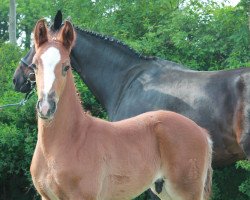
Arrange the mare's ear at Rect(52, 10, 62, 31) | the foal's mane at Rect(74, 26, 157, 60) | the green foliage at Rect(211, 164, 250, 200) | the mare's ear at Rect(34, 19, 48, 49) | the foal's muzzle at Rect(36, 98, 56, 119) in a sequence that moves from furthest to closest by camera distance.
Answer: the green foliage at Rect(211, 164, 250, 200)
the foal's mane at Rect(74, 26, 157, 60)
the mare's ear at Rect(52, 10, 62, 31)
the mare's ear at Rect(34, 19, 48, 49)
the foal's muzzle at Rect(36, 98, 56, 119)

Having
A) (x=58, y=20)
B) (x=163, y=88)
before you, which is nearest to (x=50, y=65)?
(x=58, y=20)

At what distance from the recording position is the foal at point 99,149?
348 cm

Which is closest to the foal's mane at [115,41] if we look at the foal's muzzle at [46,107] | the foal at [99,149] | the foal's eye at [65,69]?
the foal at [99,149]

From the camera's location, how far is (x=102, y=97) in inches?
235

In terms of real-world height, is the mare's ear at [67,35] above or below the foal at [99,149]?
above

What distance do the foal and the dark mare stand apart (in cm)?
80

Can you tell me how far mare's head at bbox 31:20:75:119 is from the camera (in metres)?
3.34

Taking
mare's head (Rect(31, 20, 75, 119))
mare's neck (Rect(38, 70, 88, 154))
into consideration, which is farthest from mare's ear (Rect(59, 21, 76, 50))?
mare's neck (Rect(38, 70, 88, 154))

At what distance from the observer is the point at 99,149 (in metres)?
3.67

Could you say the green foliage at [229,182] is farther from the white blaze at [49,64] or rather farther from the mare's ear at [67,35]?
the white blaze at [49,64]

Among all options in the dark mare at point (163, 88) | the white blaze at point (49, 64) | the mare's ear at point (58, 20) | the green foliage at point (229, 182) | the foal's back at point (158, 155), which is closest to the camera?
the white blaze at point (49, 64)

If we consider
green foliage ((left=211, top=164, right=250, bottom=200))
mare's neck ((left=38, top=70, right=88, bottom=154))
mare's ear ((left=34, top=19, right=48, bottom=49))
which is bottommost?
green foliage ((left=211, top=164, right=250, bottom=200))

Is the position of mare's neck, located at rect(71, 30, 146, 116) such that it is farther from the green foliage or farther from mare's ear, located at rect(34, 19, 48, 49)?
mare's ear, located at rect(34, 19, 48, 49)

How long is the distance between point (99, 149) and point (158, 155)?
0.59 metres
